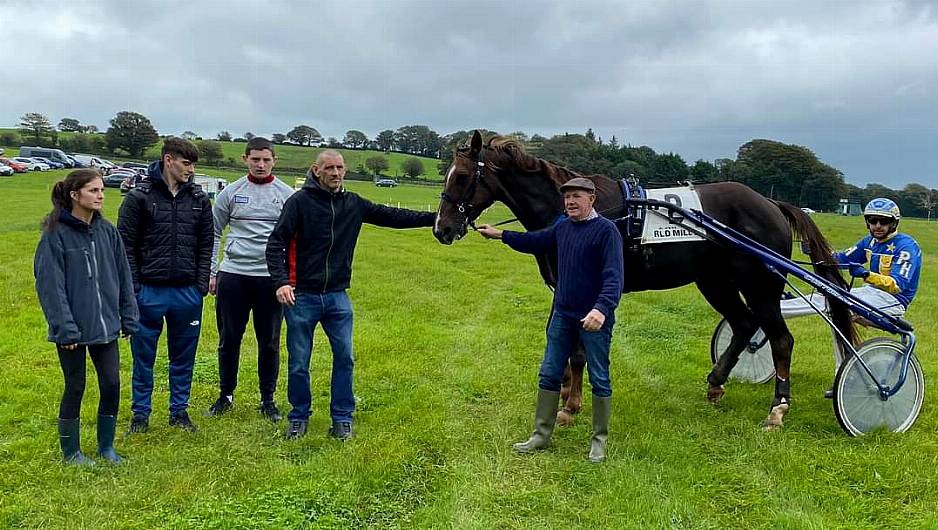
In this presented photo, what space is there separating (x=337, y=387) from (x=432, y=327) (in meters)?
4.16

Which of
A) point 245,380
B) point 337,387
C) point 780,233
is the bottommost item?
point 245,380

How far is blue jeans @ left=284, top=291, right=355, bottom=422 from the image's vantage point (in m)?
4.91

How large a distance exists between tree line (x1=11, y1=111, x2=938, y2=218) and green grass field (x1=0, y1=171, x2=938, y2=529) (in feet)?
7.37

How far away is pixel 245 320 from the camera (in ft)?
17.7

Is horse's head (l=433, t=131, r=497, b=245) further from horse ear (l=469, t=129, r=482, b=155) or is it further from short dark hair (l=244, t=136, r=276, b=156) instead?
short dark hair (l=244, t=136, r=276, b=156)

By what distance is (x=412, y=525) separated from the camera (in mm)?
3740

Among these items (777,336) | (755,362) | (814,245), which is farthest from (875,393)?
(755,362)

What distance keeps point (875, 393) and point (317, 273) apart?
15.2ft

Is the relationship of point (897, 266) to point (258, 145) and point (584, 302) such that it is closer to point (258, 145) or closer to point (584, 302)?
point (584, 302)

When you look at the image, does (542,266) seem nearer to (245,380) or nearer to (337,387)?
(337,387)

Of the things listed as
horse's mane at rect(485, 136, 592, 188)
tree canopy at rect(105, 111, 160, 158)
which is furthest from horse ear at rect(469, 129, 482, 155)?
tree canopy at rect(105, 111, 160, 158)

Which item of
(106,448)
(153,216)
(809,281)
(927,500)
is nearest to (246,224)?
(153,216)

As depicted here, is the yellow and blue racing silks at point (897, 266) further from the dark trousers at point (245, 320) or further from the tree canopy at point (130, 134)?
the tree canopy at point (130, 134)

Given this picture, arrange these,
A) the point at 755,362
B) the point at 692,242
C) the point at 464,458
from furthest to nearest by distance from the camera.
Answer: the point at 755,362, the point at 692,242, the point at 464,458
